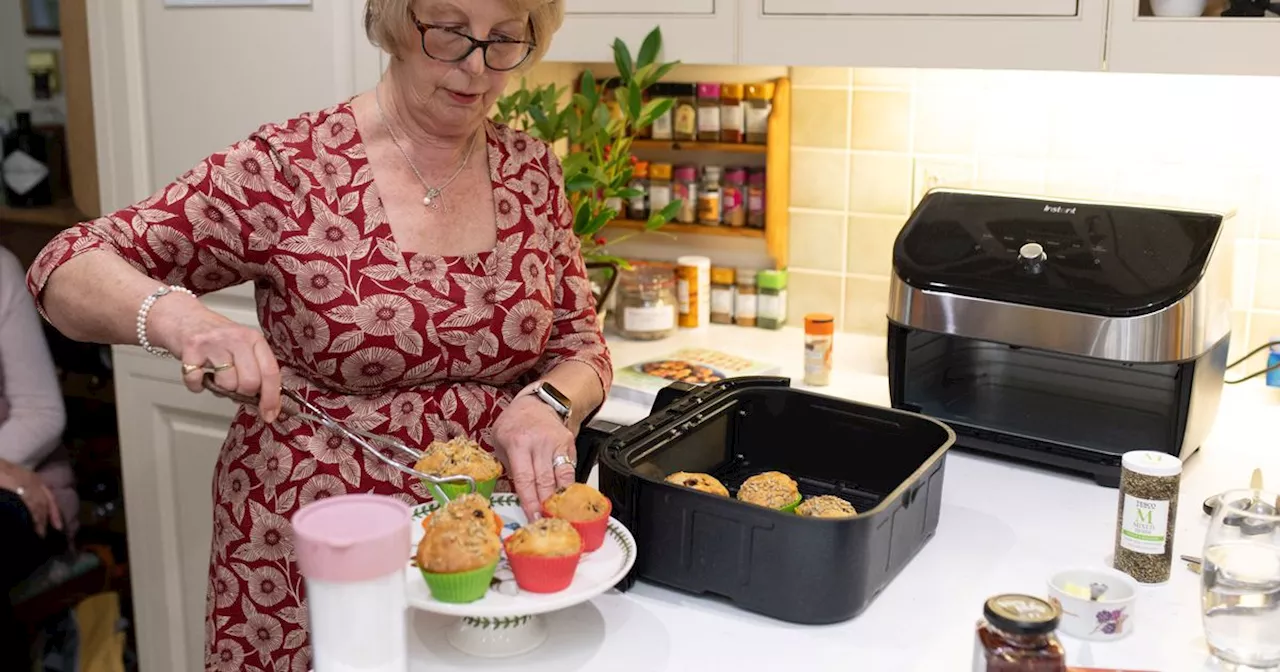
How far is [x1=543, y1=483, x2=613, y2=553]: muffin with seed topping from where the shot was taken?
1.23 metres

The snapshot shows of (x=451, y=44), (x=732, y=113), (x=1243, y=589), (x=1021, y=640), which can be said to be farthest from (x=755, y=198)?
(x=1021, y=640)

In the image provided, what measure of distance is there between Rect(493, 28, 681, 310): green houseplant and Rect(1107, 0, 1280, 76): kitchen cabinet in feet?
2.16

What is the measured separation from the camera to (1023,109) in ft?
6.92

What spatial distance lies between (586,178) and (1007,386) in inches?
27.6

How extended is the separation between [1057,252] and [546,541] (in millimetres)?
886

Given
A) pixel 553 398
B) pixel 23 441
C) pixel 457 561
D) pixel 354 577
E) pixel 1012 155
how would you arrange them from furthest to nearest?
1. pixel 23 441
2. pixel 1012 155
3. pixel 553 398
4. pixel 457 561
5. pixel 354 577

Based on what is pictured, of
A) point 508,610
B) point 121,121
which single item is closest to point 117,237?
point 508,610

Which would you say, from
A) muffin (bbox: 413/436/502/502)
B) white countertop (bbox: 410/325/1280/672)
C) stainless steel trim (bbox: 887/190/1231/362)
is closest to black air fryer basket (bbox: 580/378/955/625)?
white countertop (bbox: 410/325/1280/672)

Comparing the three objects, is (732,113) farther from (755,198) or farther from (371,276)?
(371,276)

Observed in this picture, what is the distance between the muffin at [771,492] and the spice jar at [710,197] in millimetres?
1053

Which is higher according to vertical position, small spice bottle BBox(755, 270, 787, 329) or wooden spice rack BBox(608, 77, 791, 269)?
wooden spice rack BBox(608, 77, 791, 269)

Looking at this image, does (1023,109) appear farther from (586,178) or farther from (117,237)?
(117,237)

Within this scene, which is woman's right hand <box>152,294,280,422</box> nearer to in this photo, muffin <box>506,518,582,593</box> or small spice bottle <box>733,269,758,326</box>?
muffin <box>506,518,582,593</box>

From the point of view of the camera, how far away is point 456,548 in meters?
1.13
